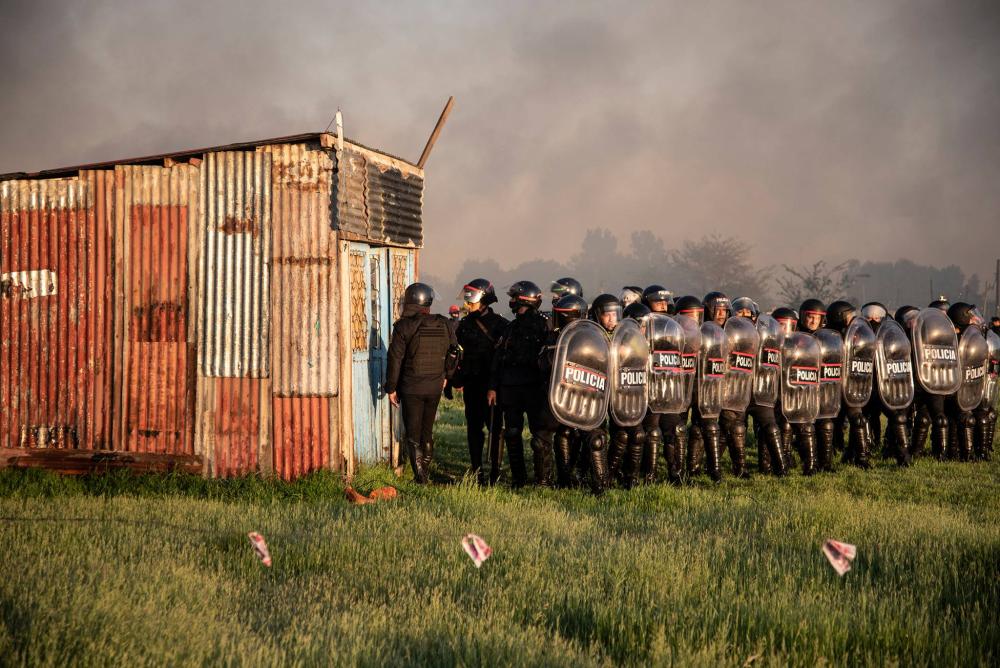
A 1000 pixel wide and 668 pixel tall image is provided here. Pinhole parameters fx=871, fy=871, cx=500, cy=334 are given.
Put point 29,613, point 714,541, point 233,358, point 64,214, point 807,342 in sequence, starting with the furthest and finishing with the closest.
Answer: point 807,342 < point 64,214 < point 233,358 < point 714,541 < point 29,613

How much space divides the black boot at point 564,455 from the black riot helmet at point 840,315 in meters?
3.99

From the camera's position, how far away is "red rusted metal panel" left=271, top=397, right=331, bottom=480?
8742mm

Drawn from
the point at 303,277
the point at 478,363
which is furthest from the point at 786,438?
the point at 303,277

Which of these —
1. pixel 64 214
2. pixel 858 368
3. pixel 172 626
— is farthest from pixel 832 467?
pixel 64 214

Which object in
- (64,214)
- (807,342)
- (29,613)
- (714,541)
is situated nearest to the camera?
(29,613)

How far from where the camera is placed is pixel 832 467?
10.6m

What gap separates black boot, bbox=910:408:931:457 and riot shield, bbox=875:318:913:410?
0.58 m

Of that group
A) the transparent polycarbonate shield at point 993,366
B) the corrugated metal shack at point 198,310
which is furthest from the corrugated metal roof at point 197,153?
the transparent polycarbonate shield at point 993,366

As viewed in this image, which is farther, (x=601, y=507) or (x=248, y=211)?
(x=248, y=211)

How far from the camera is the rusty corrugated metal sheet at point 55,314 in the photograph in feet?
30.4

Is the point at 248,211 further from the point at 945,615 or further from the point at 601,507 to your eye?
the point at 945,615

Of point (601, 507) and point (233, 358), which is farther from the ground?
point (233, 358)

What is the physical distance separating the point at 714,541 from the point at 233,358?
16.7 feet

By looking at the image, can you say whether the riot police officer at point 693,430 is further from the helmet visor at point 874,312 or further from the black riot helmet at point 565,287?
the helmet visor at point 874,312
